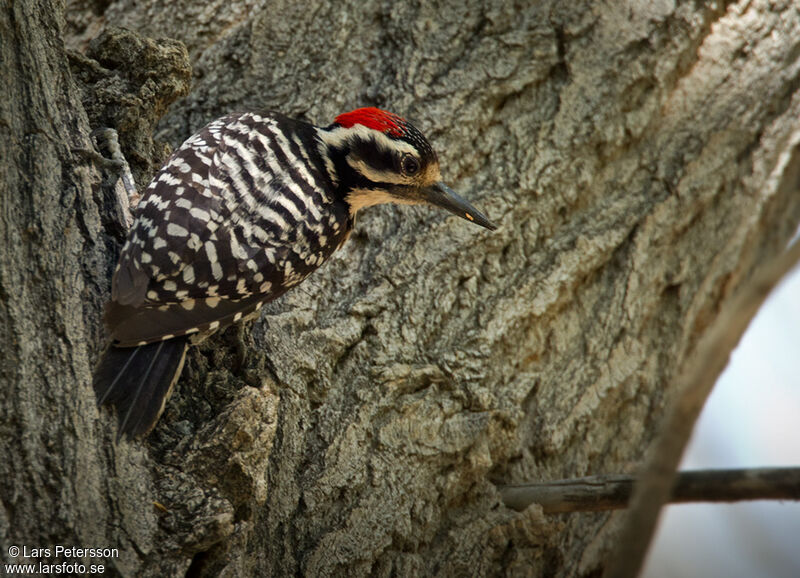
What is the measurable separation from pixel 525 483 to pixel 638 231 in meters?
1.20

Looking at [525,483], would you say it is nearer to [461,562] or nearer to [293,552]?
[461,562]

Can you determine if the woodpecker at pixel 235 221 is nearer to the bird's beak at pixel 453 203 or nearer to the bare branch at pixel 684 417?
the bird's beak at pixel 453 203

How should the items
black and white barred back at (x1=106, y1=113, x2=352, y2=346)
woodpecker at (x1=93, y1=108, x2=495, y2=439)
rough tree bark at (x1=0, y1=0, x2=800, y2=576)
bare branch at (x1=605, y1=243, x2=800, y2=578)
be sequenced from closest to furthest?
bare branch at (x1=605, y1=243, x2=800, y2=578)
rough tree bark at (x1=0, y1=0, x2=800, y2=576)
woodpecker at (x1=93, y1=108, x2=495, y2=439)
black and white barred back at (x1=106, y1=113, x2=352, y2=346)

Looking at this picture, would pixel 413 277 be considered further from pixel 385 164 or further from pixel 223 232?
pixel 223 232

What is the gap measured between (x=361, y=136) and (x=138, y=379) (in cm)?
134

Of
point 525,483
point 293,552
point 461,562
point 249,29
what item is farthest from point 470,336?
point 249,29

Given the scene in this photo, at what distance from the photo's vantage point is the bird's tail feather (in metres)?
2.19

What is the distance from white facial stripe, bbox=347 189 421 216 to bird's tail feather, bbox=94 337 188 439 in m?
0.96

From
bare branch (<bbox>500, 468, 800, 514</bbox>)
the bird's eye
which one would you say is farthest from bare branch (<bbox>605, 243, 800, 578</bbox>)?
the bird's eye

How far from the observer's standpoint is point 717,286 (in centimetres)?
364

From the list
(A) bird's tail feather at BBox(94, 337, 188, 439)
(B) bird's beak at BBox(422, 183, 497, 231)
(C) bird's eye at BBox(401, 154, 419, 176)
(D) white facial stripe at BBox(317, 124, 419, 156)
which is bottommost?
(A) bird's tail feather at BBox(94, 337, 188, 439)

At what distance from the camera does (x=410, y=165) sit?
3053mm

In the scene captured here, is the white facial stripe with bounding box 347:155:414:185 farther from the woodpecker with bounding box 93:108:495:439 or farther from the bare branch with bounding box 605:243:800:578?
the bare branch with bounding box 605:243:800:578

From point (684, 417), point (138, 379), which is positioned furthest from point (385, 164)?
point (684, 417)
